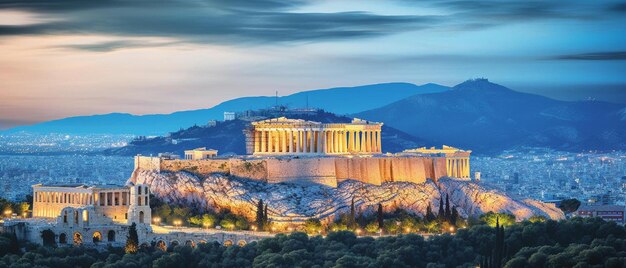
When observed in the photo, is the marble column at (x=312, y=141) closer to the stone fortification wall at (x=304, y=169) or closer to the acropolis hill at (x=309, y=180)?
the acropolis hill at (x=309, y=180)

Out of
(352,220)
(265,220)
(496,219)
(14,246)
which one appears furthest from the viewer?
(496,219)

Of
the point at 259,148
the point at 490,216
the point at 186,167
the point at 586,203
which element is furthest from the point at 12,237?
the point at 586,203

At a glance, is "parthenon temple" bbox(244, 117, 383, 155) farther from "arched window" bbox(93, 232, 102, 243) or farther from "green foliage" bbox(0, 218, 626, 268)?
"green foliage" bbox(0, 218, 626, 268)

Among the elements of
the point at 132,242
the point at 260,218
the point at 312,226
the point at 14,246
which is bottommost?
the point at 14,246

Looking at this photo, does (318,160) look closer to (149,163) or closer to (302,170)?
(302,170)

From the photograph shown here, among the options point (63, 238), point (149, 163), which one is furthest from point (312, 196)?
point (63, 238)

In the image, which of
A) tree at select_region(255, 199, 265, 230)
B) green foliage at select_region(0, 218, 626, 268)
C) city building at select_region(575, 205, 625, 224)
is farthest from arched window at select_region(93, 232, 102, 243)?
city building at select_region(575, 205, 625, 224)
